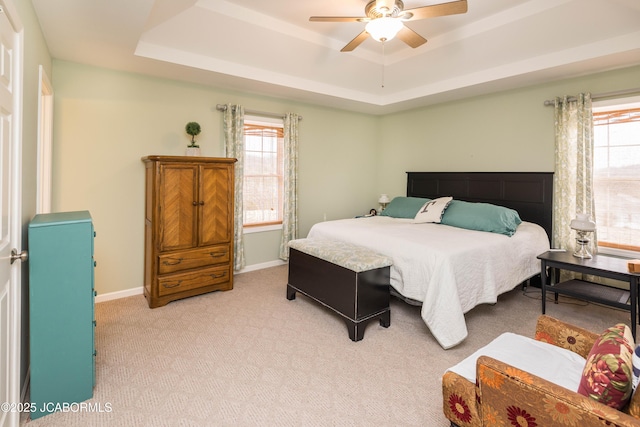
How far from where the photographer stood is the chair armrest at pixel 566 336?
1.72 m

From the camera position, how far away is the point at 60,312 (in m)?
1.94

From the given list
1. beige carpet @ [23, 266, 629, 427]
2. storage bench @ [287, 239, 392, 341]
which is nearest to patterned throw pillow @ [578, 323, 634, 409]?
beige carpet @ [23, 266, 629, 427]

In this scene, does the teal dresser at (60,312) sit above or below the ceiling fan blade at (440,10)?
below

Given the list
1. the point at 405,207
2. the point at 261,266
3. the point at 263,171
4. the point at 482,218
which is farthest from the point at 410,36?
the point at 261,266

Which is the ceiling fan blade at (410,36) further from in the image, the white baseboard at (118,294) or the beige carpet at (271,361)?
the white baseboard at (118,294)

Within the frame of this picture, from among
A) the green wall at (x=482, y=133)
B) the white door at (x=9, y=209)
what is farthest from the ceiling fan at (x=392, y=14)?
the green wall at (x=482, y=133)

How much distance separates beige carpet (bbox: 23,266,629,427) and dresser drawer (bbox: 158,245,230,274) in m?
0.38

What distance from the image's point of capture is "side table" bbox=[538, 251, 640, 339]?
278 centimetres

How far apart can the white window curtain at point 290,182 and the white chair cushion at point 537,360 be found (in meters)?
3.46

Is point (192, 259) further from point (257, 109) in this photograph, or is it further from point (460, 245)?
point (460, 245)

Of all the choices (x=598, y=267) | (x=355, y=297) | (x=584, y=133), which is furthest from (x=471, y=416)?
(x=584, y=133)

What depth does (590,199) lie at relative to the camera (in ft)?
12.1

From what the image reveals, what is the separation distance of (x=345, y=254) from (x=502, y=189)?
2732 millimetres

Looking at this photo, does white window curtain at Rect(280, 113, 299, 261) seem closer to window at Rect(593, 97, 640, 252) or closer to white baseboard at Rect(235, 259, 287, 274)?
white baseboard at Rect(235, 259, 287, 274)
